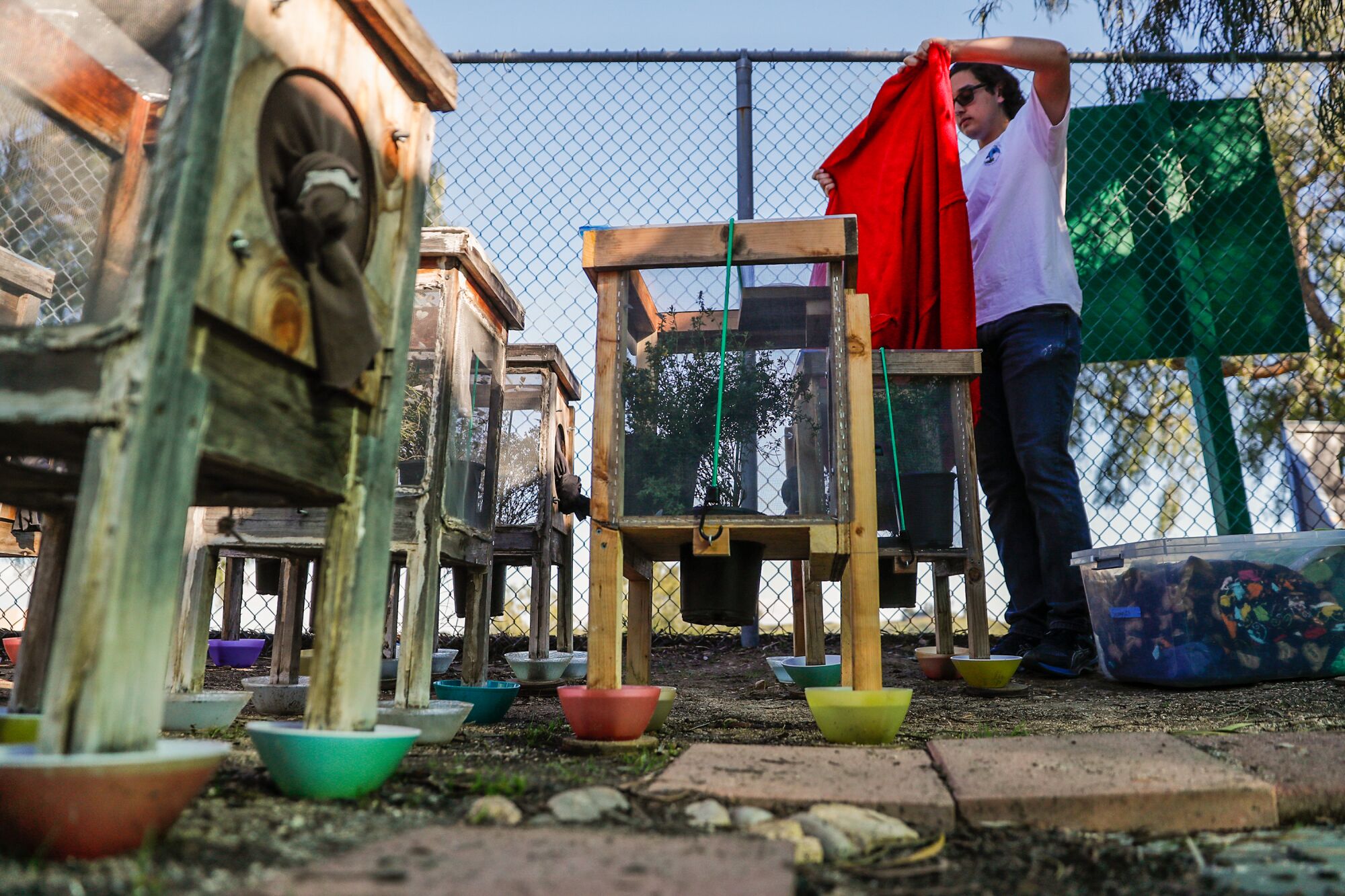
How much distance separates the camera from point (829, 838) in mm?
979

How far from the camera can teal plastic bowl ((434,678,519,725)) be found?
210cm

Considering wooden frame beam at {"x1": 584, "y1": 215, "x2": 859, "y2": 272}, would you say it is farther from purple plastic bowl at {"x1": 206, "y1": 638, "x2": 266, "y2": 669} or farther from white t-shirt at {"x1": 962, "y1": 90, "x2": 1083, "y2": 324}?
purple plastic bowl at {"x1": 206, "y1": 638, "x2": 266, "y2": 669}

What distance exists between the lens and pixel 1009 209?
3148 millimetres

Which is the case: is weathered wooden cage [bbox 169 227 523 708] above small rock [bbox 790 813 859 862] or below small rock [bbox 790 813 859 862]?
above

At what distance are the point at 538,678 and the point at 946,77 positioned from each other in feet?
8.07

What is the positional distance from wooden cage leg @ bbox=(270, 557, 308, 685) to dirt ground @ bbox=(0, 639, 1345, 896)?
0.24m

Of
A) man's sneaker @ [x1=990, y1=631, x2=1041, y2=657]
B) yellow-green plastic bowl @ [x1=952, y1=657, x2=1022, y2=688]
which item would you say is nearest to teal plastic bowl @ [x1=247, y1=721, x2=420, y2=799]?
yellow-green plastic bowl @ [x1=952, y1=657, x2=1022, y2=688]

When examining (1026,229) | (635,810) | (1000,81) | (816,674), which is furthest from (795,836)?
(1000,81)

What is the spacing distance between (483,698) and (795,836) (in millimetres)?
1287

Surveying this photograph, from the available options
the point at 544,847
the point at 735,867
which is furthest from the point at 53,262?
the point at 735,867

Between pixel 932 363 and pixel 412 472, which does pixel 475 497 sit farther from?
pixel 932 363

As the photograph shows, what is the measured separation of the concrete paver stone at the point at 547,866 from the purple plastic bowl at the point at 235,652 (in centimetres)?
325

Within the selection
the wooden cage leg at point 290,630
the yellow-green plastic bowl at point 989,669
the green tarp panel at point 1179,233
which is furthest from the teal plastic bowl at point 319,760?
the green tarp panel at point 1179,233

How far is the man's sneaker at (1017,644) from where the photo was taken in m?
3.18
